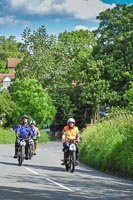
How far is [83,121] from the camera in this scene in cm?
7819

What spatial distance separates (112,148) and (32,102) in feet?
190

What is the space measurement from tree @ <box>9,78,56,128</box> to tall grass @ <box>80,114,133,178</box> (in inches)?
1896

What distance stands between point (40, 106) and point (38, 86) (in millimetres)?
2853

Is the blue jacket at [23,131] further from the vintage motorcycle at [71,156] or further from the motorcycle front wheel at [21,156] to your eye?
the vintage motorcycle at [71,156]

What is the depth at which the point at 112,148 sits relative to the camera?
21531 millimetres

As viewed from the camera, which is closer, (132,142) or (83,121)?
(132,142)

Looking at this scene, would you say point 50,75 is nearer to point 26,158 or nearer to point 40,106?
point 40,106

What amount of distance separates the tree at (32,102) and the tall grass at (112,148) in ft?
158

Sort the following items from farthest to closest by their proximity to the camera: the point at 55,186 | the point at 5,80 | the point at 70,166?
the point at 5,80, the point at 70,166, the point at 55,186

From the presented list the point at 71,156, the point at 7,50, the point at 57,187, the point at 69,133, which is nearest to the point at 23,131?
the point at 69,133

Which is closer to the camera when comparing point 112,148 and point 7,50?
point 112,148

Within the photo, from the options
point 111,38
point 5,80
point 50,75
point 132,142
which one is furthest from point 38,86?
point 132,142

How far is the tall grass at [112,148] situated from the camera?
19484 mm

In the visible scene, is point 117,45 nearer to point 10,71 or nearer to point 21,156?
point 21,156
